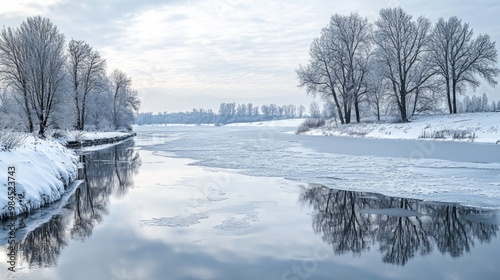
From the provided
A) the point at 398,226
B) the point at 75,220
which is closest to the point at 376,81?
the point at 398,226

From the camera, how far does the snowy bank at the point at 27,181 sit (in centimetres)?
864

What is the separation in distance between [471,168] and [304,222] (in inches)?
392

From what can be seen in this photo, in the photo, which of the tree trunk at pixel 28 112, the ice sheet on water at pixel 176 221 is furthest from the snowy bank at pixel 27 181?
the tree trunk at pixel 28 112

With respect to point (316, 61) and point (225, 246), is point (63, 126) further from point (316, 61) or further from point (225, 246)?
point (225, 246)

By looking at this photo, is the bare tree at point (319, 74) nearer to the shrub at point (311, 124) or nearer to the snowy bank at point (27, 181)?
the shrub at point (311, 124)

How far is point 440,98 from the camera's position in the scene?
41.3 meters

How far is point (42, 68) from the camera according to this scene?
101 feet

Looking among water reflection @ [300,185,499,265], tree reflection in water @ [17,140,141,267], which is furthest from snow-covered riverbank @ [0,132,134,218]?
water reflection @ [300,185,499,265]

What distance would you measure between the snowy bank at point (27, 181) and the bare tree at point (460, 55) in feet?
129

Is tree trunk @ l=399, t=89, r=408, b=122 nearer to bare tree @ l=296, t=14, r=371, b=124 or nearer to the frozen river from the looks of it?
bare tree @ l=296, t=14, r=371, b=124

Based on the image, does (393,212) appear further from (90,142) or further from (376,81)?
(90,142)

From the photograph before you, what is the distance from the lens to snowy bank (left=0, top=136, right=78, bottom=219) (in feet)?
28.3

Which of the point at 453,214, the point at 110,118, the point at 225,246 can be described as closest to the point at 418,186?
the point at 453,214

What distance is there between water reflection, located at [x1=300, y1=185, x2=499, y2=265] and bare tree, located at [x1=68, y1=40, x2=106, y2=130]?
44.0 metres
